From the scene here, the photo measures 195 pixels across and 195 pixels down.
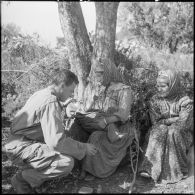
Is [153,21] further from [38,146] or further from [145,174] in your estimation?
[38,146]

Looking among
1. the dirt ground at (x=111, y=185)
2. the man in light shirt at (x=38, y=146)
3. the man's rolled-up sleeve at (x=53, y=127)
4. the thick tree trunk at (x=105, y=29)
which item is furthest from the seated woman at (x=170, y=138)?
the thick tree trunk at (x=105, y=29)

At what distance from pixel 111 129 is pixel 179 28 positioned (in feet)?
16.8

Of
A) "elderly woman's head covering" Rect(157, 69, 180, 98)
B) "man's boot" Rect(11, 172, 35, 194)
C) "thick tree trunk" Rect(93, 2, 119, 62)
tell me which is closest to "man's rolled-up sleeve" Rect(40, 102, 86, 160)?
"man's boot" Rect(11, 172, 35, 194)

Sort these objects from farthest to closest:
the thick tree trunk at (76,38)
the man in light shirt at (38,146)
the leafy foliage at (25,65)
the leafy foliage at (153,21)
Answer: the leafy foliage at (153,21) < the leafy foliage at (25,65) < the thick tree trunk at (76,38) < the man in light shirt at (38,146)

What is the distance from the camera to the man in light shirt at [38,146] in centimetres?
358

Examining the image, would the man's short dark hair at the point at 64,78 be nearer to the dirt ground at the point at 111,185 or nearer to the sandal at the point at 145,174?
the dirt ground at the point at 111,185

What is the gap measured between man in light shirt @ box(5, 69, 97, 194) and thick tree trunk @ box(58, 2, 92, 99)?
6.76 feet

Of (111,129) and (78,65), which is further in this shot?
(78,65)

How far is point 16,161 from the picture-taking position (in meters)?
3.78

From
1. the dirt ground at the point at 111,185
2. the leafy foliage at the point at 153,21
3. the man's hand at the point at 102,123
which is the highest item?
the leafy foliage at the point at 153,21

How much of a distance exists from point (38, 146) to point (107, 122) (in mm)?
1120

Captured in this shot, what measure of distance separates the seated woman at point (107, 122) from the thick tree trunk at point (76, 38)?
1.06 metres

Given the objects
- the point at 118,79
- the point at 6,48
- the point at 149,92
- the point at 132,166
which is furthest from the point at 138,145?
the point at 6,48

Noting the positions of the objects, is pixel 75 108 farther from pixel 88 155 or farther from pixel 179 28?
pixel 179 28
